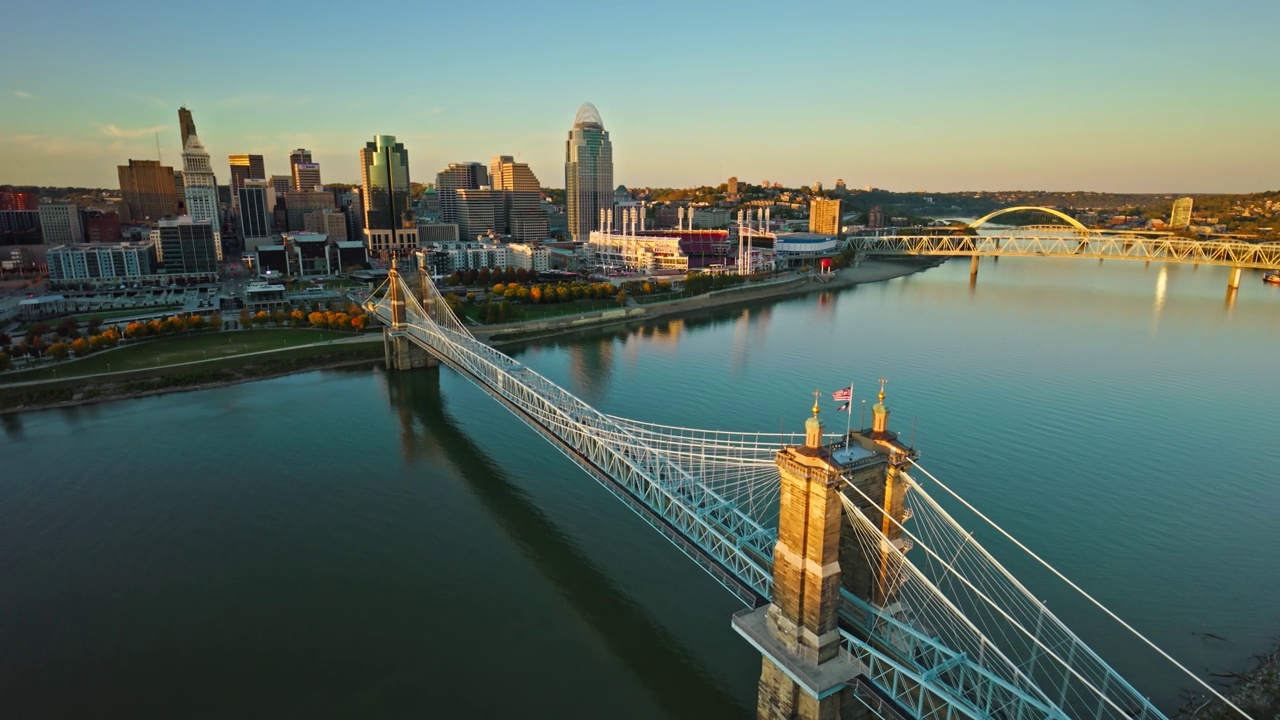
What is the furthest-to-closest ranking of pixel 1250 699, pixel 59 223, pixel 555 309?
pixel 59 223 → pixel 555 309 → pixel 1250 699

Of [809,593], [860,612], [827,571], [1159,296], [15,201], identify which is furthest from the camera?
[15,201]

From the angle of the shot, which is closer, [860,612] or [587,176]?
[860,612]

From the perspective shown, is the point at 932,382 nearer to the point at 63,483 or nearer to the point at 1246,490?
the point at 1246,490

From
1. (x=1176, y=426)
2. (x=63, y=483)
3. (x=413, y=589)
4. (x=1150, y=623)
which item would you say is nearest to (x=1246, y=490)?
(x=1176, y=426)

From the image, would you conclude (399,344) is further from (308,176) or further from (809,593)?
(308,176)

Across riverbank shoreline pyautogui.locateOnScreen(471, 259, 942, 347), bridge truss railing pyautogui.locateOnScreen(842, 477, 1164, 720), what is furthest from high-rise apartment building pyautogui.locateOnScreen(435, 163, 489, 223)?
bridge truss railing pyautogui.locateOnScreen(842, 477, 1164, 720)

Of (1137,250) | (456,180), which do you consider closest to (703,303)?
(1137,250)

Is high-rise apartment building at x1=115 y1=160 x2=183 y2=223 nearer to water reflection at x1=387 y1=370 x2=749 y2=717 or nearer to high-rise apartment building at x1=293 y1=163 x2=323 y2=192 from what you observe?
high-rise apartment building at x1=293 y1=163 x2=323 y2=192

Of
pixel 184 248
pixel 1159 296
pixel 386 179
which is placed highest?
pixel 386 179
